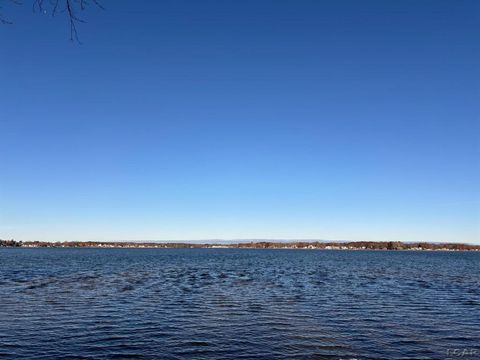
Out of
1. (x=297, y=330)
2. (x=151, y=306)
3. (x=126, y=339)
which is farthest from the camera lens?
(x=151, y=306)

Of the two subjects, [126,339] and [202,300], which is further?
[202,300]

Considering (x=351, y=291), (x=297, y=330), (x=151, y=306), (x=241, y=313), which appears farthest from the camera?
(x=351, y=291)

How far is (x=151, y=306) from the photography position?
3120cm

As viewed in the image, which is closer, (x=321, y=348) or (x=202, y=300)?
(x=321, y=348)

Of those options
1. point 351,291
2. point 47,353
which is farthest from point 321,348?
point 351,291

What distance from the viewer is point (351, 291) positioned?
42594 mm

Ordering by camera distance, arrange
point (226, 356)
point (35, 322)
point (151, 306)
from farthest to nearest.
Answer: point (151, 306) → point (35, 322) → point (226, 356)

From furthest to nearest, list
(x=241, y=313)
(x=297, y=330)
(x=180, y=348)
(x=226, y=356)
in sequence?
(x=241, y=313) < (x=297, y=330) < (x=180, y=348) < (x=226, y=356)

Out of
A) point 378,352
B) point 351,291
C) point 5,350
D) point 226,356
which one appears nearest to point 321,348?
point 378,352

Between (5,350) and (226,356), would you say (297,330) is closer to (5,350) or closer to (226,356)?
(226,356)

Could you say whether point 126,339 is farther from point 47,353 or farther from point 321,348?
point 321,348

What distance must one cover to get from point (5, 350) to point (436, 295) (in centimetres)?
3807

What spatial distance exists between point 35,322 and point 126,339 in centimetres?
764

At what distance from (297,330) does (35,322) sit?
53.6 feet
